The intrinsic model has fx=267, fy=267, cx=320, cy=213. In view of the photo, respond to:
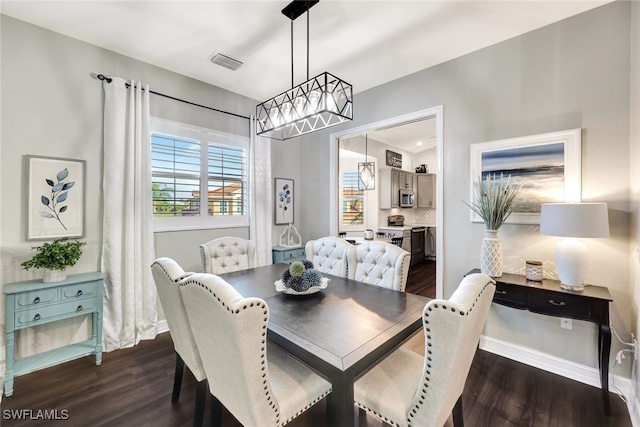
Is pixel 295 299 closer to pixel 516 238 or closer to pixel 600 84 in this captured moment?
pixel 516 238

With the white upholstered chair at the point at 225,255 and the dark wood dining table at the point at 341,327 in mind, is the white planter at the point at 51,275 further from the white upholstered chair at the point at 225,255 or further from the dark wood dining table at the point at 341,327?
the dark wood dining table at the point at 341,327

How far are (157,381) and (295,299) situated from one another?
1409mm

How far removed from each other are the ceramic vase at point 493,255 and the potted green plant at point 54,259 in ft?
11.8

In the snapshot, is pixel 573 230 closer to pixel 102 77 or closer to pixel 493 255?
pixel 493 255

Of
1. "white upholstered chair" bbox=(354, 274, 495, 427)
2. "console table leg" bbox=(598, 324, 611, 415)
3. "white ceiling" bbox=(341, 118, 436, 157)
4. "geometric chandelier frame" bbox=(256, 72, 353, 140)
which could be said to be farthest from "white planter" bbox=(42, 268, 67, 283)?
"white ceiling" bbox=(341, 118, 436, 157)

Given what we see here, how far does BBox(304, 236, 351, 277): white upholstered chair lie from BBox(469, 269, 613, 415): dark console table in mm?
1325

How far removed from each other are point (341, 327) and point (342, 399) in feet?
1.16

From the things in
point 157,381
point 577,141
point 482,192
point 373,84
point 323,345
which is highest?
point 373,84

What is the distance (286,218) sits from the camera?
4.32m

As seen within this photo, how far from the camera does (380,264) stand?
2.22 m

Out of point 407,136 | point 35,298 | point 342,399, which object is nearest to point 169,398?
point 35,298

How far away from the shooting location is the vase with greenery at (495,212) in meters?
2.36

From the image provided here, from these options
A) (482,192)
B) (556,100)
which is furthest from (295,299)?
(556,100)

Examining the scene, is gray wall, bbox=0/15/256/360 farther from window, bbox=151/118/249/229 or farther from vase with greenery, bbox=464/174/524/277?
Answer: vase with greenery, bbox=464/174/524/277
